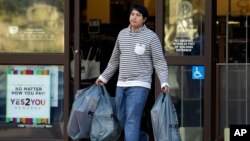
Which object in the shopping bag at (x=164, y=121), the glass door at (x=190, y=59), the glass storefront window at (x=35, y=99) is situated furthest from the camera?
the glass storefront window at (x=35, y=99)

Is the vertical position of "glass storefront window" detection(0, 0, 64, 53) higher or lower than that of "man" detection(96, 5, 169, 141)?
higher

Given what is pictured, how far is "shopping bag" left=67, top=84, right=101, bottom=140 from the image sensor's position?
629cm

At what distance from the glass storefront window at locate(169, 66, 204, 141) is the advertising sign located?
1.58 metres

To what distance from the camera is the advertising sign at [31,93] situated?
24.9 feet

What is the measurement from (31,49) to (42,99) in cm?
64

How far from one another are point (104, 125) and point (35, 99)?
1659 millimetres

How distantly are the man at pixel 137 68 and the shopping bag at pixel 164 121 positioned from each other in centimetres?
16

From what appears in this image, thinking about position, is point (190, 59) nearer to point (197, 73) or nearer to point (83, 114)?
point (197, 73)

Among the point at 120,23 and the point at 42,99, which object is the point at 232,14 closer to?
the point at 120,23

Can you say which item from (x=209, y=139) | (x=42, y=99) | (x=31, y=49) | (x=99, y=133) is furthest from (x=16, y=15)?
(x=209, y=139)

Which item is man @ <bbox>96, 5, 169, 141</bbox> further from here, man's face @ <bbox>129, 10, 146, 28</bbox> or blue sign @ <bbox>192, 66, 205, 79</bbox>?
blue sign @ <bbox>192, 66, 205, 79</bbox>

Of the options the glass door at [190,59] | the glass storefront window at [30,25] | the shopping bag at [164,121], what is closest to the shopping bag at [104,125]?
the shopping bag at [164,121]

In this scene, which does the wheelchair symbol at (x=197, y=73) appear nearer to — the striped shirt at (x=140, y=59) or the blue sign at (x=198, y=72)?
the blue sign at (x=198, y=72)

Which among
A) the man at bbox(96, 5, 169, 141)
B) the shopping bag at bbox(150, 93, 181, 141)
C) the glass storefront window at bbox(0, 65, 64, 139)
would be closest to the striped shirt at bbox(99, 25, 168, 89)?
the man at bbox(96, 5, 169, 141)
